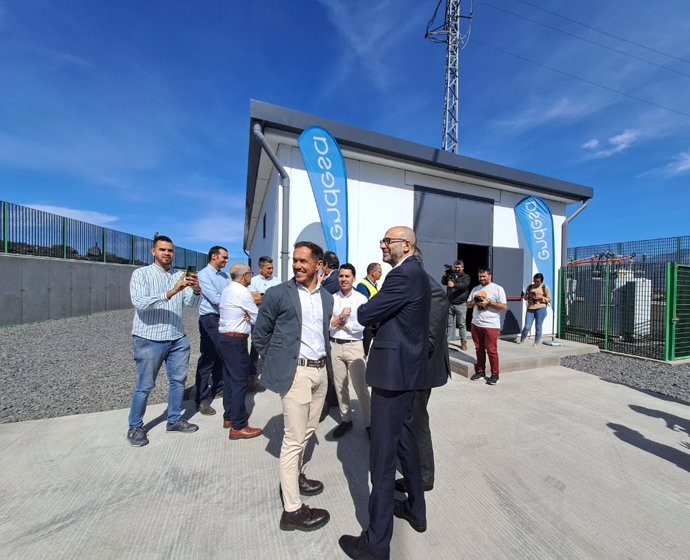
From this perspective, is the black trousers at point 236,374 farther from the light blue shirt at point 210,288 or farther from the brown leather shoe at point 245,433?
the light blue shirt at point 210,288

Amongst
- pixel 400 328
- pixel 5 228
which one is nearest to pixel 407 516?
pixel 400 328

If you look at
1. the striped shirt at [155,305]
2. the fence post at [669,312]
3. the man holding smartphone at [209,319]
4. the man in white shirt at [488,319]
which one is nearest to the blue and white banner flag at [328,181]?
the man holding smartphone at [209,319]

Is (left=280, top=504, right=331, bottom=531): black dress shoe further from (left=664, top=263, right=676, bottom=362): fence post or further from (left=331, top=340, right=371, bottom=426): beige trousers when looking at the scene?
(left=664, top=263, right=676, bottom=362): fence post

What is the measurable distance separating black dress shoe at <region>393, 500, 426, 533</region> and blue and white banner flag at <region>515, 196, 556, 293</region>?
25.8 feet

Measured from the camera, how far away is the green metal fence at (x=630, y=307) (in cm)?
674

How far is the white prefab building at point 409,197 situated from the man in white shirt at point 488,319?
2.34 metres

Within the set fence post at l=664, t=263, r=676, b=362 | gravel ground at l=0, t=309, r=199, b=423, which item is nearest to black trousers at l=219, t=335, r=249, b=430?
gravel ground at l=0, t=309, r=199, b=423

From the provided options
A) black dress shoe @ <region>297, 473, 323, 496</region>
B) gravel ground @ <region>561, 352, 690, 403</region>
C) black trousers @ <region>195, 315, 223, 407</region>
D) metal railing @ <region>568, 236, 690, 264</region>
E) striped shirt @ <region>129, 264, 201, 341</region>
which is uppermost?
metal railing @ <region>568, 236, 690, 264</region>

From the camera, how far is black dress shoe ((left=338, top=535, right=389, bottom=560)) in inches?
68.4

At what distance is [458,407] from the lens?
396 centimetres

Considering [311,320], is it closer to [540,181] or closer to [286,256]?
[286,256]

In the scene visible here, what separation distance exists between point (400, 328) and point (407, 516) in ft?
4.36

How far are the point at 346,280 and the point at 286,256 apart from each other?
2.66 m

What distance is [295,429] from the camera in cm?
200
